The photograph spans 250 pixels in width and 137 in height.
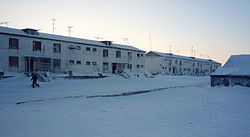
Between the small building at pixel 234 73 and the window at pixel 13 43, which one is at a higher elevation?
the window at pixel 13 43

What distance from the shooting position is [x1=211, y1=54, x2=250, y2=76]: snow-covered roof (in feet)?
116

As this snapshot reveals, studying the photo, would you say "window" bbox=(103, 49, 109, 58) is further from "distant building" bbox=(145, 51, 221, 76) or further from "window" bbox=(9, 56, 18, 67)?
"distant building" bbox=(145, 51, 221, 76)

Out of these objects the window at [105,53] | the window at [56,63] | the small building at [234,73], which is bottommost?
the small building at [234,73]

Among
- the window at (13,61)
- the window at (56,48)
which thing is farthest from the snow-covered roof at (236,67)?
the window at (13,61)

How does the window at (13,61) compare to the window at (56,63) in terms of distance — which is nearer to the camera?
the window at (13,61)

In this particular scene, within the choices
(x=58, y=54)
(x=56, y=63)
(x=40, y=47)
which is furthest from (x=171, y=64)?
(x=40, y=47)

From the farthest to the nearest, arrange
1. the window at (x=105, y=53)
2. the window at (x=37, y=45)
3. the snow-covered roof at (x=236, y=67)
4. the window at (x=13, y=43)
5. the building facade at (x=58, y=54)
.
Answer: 1. the window at (x=105, y=53)
2. the window at (x=37, y=45)
3. the building facade at (x=58, y=54)
4. the window at (x=13, y=43)
5. the snow-covered roof at (x=236, y=67)

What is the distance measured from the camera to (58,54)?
43.6 meters

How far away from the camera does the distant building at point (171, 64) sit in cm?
7294

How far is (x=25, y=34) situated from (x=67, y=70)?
8936mm

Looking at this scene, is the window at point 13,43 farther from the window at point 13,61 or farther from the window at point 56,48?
the window at point 56,48

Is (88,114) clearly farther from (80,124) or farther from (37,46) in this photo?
(37,46)

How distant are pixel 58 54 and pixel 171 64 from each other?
40.6 meters

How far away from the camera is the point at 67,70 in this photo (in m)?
44.8
